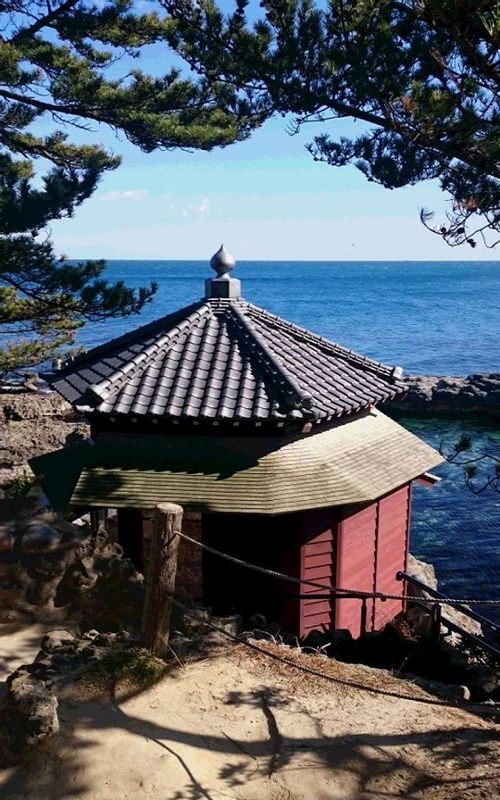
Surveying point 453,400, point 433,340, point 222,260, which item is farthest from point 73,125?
point 433,340

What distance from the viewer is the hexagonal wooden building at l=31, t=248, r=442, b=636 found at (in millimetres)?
9992

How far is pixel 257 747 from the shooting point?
253 inches

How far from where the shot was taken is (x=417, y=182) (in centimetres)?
972

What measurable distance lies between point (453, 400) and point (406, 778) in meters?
41.1

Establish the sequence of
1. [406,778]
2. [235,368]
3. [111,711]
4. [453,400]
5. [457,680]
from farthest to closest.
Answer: [453,400], [235,368], [457,680], [111,711], [406,778]

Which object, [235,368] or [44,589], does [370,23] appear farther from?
[44,589]

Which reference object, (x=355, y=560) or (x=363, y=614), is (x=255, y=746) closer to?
(x=355, y=560)

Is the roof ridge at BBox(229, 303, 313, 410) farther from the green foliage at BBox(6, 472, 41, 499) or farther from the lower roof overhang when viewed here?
the green foliage at BBox(6, 472, 41, 499)

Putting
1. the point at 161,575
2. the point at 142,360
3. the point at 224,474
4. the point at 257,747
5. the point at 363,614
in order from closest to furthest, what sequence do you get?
the point at 257,747 < the point at 161,575 < the point at 224,474 < the point at 142,360 < the point at 363,614

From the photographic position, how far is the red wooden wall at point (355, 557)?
35.1 ft

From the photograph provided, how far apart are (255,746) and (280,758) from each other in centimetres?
29

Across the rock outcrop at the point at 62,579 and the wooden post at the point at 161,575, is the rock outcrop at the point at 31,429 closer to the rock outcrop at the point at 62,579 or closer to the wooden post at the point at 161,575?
the rock outcrop at the point at 62,579

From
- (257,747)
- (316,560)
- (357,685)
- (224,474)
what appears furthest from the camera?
(316,560)

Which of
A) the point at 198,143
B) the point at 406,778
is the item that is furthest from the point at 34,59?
the point at 406,778
